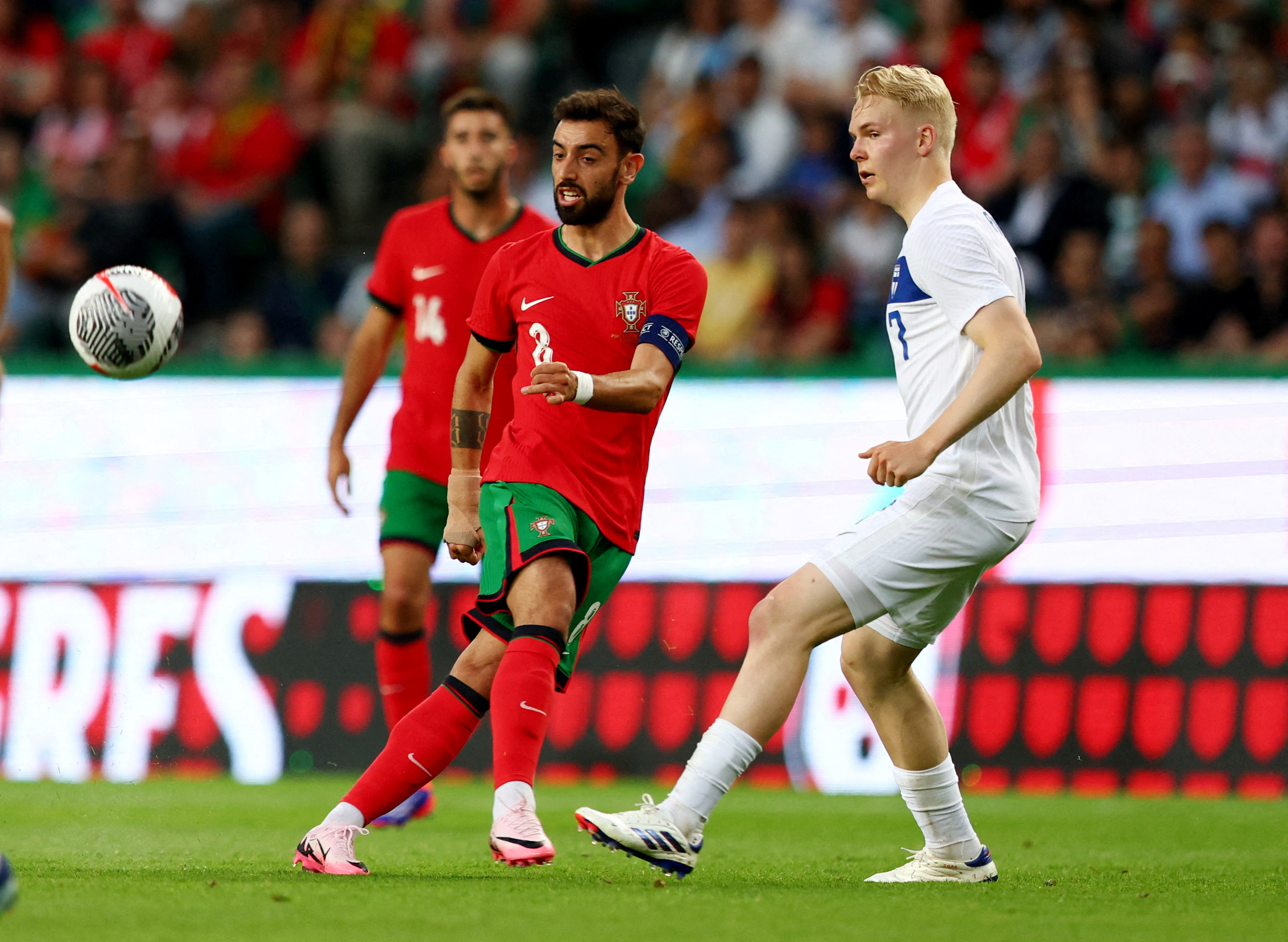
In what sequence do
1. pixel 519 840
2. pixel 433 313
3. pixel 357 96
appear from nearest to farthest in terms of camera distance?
pixel 519 840 → pixel 433 313 → pixel 357 96

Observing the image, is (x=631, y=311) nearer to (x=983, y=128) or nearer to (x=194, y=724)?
(x=194, y=724)

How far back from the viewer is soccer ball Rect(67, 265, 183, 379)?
5250 millimetres

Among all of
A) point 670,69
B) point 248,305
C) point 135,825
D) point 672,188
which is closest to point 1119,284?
Answer: point 672,188

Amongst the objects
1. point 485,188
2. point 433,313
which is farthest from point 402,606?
point 485,188

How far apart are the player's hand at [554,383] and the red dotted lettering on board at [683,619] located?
422 centimetres

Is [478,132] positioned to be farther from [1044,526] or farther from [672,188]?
[672,188]

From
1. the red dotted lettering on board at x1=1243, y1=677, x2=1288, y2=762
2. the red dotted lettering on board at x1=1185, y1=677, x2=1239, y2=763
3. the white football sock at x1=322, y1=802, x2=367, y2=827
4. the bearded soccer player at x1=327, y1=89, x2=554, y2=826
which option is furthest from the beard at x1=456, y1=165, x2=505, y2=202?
the red dotted lettering on board at x1=1243, y1=677, x2=1288, y2=762

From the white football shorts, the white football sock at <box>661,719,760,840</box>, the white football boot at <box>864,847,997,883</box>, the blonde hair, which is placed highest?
the blonde hair

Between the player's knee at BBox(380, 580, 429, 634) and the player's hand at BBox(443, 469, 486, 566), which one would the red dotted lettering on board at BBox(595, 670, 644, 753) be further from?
the player's hand at BBox(443, 469, 486, 566)

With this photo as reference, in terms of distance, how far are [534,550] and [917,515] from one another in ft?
3.55

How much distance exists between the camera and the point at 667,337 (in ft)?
16.7

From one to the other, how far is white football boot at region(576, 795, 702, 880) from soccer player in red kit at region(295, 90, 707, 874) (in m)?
0.36

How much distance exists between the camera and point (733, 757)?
4.72 metres

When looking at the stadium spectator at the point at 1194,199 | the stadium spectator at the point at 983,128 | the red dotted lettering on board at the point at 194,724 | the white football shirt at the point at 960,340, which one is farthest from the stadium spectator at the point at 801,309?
the white football shirt at the point at 960,340
